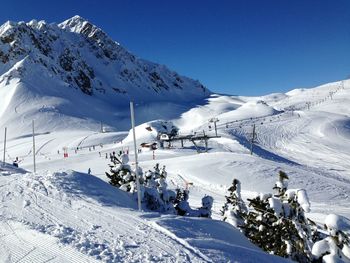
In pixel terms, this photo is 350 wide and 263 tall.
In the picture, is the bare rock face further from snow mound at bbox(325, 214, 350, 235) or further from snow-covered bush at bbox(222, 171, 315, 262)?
snow mound at bbox(325, 214, 350, 235)

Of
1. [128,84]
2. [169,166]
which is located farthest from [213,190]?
[128,84]

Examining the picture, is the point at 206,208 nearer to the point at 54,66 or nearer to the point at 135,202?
the point at 135,202

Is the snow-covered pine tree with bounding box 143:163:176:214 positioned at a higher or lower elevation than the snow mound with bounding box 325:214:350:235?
lower

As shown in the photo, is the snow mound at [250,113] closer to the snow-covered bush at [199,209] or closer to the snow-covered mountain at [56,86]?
the snow-covered mountain at [56,86]

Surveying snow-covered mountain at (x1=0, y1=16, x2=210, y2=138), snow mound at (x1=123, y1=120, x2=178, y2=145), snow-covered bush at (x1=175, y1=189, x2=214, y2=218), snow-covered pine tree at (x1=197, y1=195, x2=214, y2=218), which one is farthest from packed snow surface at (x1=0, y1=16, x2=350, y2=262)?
snow-covered pine tree at (x1=197, y1=195, x2=214, y2=218)

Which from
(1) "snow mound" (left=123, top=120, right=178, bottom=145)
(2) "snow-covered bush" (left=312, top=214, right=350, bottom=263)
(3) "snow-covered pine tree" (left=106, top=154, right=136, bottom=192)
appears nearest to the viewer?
(2) "snow-covered bush" (left=312, top=214, right=350, bottom=263)

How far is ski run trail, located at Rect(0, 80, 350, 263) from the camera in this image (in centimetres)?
911

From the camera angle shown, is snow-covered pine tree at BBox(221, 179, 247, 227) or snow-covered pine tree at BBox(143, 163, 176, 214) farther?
snow-covered pine tree at BBox(143, 163, 176, 214)

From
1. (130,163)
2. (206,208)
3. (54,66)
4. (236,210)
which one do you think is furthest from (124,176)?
(54,66)

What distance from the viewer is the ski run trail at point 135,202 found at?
9.11m

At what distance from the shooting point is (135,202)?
15969mm

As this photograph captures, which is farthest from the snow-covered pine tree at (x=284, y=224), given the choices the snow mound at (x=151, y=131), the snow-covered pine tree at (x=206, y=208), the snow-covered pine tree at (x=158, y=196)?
the snow mound at (x=151, y=131)

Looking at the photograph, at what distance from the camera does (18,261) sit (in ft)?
28.2

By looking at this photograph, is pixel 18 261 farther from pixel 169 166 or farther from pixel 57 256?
pixel 169 166
